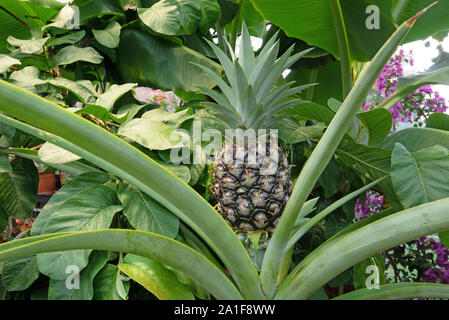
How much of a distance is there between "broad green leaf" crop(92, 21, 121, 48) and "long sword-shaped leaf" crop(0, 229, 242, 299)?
64cm

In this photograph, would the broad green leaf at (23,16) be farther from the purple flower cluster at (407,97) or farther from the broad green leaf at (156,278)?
the purple flower cluster at (407,97)

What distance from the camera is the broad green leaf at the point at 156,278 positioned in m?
0.53

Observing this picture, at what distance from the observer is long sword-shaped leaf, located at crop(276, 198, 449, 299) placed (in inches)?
17.0

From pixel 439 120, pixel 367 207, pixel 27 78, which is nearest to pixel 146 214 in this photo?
pixel 27 78

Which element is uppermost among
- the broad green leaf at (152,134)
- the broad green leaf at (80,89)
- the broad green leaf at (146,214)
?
the broad green leaf at (80,89)

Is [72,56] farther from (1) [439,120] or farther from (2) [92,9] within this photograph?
(1) [439,120]

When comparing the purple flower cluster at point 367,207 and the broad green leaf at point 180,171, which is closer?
the broad green leaf at point 180,171

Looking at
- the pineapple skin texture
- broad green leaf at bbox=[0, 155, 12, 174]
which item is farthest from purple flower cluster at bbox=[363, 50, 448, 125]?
broad green leaf at bbox=[0, 155, 12, 174]

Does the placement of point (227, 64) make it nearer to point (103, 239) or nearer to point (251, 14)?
point (103, 239)

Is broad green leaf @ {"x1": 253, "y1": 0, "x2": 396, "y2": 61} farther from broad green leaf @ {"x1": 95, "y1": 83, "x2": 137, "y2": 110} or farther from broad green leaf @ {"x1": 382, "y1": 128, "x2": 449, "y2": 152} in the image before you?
broad green leaf @ {"x1": 95, "y1": 83, "x2": 137, "y2": 110}

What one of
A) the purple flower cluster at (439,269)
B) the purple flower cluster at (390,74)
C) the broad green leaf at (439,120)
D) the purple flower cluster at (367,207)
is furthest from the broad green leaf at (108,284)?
the purple flower cluster at (390,74)

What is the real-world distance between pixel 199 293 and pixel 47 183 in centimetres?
207

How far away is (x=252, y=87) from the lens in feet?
2.21

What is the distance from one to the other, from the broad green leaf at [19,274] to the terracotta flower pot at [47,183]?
1713 millimetres
